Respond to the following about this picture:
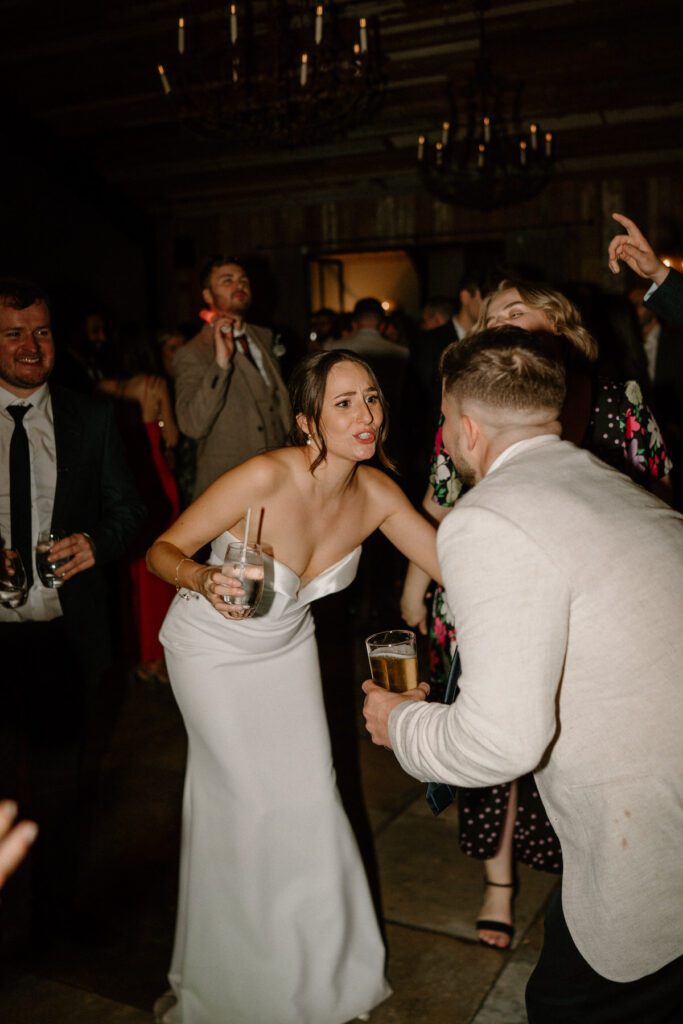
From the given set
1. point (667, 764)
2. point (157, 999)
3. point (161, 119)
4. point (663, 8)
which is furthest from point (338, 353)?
point (161, 119)

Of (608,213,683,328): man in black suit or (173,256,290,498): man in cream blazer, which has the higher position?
(608,213,683,328): man in black suit

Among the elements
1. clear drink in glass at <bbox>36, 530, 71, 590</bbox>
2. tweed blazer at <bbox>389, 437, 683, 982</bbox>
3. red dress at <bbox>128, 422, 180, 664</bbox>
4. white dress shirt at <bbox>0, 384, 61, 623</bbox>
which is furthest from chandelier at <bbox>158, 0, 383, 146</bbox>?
tweed blazer at <bbox>389, 437, 683, 982</bbox>

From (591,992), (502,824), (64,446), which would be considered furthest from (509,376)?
(502,824)

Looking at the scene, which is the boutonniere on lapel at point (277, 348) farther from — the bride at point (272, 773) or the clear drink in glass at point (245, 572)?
the clear drink in glass at point (245, 572)

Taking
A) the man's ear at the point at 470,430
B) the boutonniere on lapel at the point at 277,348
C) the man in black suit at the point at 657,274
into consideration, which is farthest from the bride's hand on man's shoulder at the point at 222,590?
the boutonniere on lapel at the point at 277,348

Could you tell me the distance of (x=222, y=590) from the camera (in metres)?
1.88

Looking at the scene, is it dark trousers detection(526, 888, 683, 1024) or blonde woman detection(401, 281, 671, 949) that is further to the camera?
blonde woman detection(401, 281, 671, 949)

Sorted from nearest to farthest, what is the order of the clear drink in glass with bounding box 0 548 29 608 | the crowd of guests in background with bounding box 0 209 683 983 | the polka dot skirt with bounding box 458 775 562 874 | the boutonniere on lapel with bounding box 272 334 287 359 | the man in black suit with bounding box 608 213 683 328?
the clear drink in glass with bounding box 0 548 29 608
the man in black suit with bounding box 608 213 683 328
the crowd of guests in background with bounding box 0 209 683 983
the polka dot skirt with bounding box 458 775 562 874
the boutonniere on lapel with bounding box 272 334 287 359

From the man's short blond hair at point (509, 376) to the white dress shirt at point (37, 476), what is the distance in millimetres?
1422

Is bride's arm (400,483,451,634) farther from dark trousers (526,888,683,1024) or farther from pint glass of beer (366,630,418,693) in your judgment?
→ dark trousers (526,888,683,1024)

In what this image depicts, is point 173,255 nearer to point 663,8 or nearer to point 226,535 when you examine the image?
point 663,8

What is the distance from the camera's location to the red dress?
4.87 m

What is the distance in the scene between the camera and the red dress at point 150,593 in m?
4.87

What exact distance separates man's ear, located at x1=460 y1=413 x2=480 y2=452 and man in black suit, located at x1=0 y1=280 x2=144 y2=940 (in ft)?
4.15
